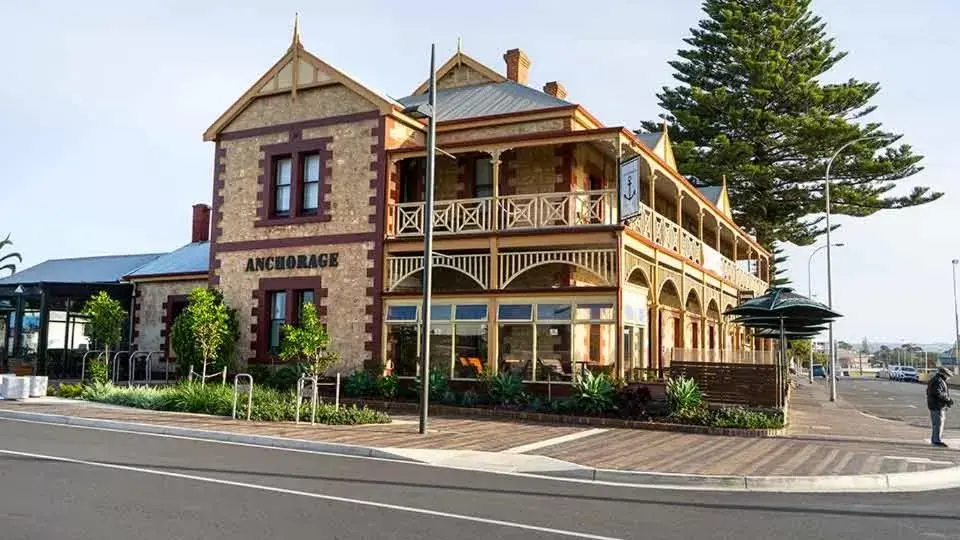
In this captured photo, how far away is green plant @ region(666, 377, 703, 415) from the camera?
682 inches

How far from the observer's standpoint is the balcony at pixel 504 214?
20.2m

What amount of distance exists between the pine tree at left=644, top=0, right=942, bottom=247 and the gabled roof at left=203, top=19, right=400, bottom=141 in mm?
26437

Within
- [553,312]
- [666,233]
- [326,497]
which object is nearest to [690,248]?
Answer: [666,233]

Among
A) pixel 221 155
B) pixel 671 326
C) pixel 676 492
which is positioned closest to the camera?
pixel 676 492

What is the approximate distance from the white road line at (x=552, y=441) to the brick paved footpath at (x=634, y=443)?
0.05 feet

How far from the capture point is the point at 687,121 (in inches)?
1812

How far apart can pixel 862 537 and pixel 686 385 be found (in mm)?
10338

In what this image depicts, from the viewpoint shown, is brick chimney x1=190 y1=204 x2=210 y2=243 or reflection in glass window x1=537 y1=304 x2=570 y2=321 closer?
reflection in glass window x1=537 y1=304 x2=570 y2=321

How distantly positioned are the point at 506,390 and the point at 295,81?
10.9 meters

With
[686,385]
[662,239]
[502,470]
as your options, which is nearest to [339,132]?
[662,239]

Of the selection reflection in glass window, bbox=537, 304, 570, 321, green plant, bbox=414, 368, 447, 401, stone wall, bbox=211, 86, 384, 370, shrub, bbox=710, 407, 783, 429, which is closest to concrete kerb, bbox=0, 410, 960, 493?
shrub, bbox=710, 407, 783, 429

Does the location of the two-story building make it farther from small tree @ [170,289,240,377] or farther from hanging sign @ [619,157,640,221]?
small tree @ [170,289,240,377]

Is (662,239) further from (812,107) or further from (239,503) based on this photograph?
(812,107)

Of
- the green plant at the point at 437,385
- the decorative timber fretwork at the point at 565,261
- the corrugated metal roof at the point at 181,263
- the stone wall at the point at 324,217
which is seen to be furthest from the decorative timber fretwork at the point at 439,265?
the corrugated metal roof at the point at 181,263
